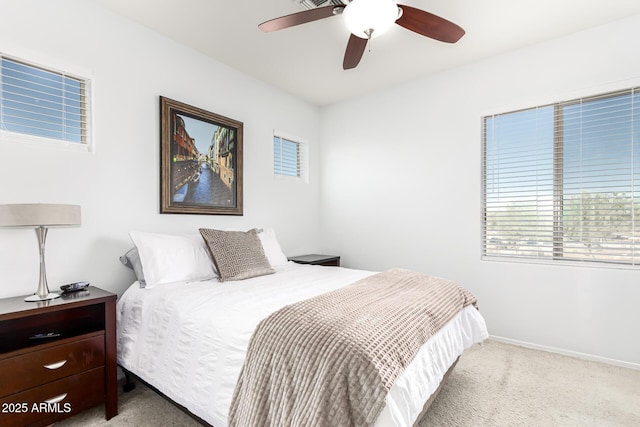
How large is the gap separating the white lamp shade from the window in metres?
2.32

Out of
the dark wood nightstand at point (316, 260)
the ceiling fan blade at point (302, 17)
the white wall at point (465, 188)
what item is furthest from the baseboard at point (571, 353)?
the ceiling fan blade at point (302, 17)

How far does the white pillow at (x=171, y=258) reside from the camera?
7.21 feet

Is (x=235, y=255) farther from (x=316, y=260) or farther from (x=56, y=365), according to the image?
(x=316, y=260)

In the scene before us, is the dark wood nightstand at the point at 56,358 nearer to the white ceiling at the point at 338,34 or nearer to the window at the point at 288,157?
the white ceiling at the point at 338,34

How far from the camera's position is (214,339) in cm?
153

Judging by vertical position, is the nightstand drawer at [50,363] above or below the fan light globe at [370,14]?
below

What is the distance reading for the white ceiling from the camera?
234cm

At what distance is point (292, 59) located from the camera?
10.3 ft

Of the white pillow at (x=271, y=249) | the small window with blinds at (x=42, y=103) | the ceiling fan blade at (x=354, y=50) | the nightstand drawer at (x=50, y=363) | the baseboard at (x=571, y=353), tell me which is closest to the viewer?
the nightstand drawer at (x=50, y=363)

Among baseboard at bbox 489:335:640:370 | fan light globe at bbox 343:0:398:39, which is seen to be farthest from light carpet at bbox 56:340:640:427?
fan light globe at bbox 343:0:398:39

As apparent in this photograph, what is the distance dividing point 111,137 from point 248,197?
4.61 feet

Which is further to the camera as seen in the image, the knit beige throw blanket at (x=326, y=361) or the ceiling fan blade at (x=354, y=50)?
the ceiling fan blade at (x=354, y=50)

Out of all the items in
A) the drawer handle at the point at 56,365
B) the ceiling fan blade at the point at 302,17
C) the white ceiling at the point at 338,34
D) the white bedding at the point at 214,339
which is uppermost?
the white ceiling at the point at 338,34

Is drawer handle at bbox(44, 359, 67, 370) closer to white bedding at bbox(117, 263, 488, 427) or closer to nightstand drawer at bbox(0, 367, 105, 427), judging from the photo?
nightstand drawer at bbox(0, 367, 105, 427)
